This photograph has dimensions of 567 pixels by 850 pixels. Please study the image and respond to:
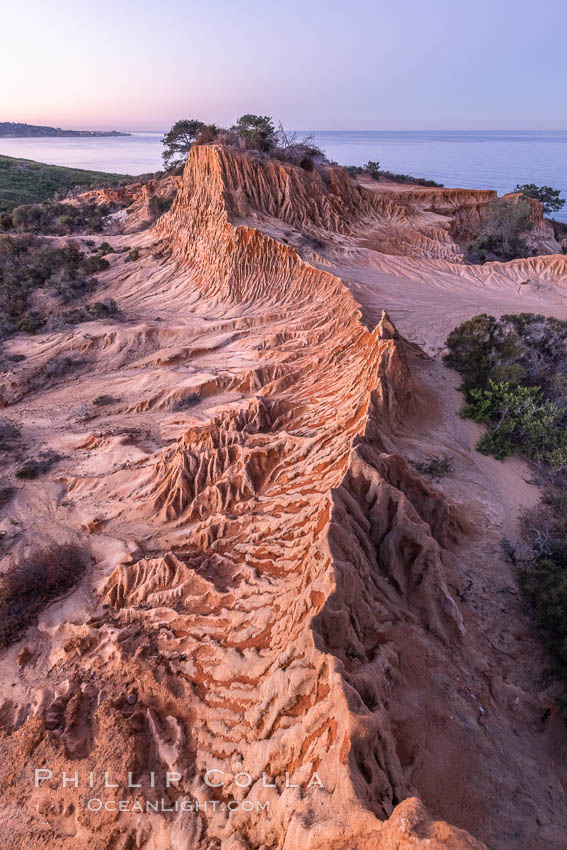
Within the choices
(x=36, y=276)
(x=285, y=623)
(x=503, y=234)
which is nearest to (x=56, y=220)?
(x=36, y=276)

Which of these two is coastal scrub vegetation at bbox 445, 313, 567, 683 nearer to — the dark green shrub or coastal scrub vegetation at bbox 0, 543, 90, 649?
coastal scrub vegetation at bbox 0, 543, 90, 649

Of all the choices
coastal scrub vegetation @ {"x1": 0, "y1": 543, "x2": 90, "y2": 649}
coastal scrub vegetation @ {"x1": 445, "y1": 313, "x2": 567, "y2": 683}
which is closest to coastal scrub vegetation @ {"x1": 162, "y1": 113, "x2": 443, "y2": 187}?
coastal scrub vegetation @ {"x1": 445, "y1": 313, "x2": 567, "y2": 683}

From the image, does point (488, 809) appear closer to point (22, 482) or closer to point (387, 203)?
point (22, 482)

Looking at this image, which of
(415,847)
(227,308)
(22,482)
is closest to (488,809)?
(415,847)

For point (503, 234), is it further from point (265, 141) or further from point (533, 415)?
point (533, 415)

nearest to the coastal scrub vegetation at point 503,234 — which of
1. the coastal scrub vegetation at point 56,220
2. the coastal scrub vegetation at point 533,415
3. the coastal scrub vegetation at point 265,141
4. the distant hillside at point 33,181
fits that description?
the coastal scrub vegetation at point 265,141

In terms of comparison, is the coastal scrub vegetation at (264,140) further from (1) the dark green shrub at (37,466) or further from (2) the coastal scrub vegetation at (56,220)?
(1) the dark green shrub at (37,466)
